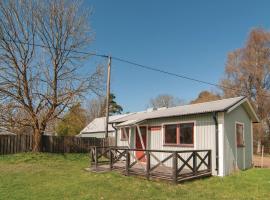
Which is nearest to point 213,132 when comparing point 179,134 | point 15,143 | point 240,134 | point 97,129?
point 179,134

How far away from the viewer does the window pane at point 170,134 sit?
12654 mm

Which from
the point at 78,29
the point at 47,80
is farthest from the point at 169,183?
the point at 78,29

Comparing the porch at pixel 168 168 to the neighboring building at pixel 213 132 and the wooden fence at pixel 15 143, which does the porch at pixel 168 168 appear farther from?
the wooden fence at pixel 15 143

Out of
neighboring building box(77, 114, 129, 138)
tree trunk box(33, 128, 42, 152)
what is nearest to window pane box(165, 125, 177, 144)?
tree trunk box(33, 128, 42, 152)

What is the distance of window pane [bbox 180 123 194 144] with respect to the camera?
1194cm

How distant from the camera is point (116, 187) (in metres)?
8.61

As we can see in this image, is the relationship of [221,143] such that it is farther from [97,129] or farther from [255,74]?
[97,129]

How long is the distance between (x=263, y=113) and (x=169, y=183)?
65.3 feet

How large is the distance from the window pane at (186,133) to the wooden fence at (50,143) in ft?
25.2

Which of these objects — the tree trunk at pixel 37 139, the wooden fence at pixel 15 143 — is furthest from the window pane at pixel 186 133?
the wooden fence at pixel 15 143

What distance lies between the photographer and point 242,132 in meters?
13.1

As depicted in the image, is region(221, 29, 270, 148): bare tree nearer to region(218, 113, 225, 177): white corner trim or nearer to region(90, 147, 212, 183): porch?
region(218, 113, 225, 177): white corner trim

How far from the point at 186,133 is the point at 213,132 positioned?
56.2 inches

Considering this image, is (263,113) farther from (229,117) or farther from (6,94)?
(6,94)
